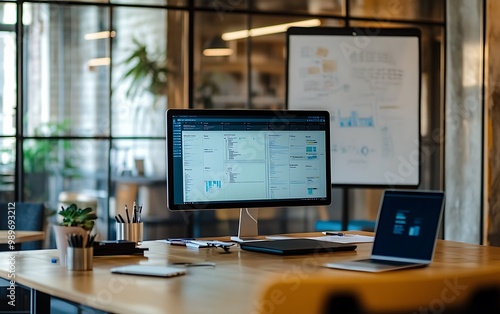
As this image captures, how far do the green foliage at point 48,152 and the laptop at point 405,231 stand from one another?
12.2 feet

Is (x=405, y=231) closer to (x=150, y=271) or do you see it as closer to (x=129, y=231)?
(x=150, y=271)

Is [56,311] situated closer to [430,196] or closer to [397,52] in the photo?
[430,196]

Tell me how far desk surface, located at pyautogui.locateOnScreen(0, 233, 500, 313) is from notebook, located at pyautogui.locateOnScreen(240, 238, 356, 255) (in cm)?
4

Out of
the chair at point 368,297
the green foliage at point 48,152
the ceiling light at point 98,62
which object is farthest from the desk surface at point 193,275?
the ceiling light at point 98,62

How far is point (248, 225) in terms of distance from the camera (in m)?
3.59

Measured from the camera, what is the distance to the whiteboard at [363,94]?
6.06 m

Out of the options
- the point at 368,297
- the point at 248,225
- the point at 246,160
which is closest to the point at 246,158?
the point at 246,160

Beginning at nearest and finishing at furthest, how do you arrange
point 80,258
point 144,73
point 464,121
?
point 80,258 → point 144,73 → point 464,121

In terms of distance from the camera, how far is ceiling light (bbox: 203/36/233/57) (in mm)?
6664

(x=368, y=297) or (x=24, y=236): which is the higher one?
(x=368, y=297)

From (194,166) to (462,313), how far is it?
7.55 feet

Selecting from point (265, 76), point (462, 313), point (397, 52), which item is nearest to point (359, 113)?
point (397, 52)

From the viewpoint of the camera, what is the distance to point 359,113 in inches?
241

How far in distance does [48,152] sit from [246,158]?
304 centimetres
